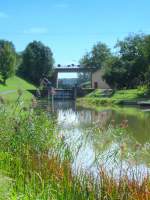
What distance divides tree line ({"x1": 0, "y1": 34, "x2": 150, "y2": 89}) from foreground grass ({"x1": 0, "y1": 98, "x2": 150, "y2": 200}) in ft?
161

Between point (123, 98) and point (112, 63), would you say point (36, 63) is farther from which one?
point (123, 98)

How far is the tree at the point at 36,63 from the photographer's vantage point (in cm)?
10562

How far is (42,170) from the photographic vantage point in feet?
32.4

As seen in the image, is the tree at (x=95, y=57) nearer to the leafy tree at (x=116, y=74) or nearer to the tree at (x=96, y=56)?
the tree at (x=96, y=56)

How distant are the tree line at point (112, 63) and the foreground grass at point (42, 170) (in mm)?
49029

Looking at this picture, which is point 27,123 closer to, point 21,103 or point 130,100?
point 21,103

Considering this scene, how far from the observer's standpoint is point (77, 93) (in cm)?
8556

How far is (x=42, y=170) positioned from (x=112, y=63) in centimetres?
6908

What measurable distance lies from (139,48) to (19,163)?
231ft

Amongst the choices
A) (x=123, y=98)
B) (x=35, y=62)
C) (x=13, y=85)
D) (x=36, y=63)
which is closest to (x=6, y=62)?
(x=13, y=85)

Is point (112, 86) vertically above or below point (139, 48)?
below

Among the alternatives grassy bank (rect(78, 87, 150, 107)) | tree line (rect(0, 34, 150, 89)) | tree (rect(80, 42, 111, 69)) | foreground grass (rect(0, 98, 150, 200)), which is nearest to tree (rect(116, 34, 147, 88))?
tree line (rect(0, 34, 150, 89))

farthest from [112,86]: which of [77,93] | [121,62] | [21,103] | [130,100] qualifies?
[21,103]

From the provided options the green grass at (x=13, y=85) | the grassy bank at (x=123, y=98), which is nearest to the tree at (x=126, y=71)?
the grassy bank at (x=123, y=98)
